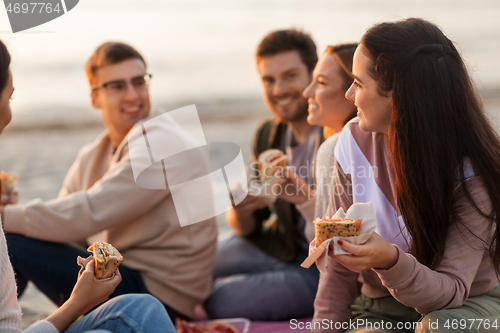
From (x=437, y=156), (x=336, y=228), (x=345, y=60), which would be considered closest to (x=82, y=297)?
(x=336, y=228)

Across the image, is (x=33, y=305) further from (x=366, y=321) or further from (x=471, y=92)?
(x=471, y=92)

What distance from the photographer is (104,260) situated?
1632 mm

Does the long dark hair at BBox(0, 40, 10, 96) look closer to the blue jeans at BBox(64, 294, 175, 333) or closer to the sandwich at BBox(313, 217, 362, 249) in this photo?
the blue jeans at BBox(64, 294, 175, 333)

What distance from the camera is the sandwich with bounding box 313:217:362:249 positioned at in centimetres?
151

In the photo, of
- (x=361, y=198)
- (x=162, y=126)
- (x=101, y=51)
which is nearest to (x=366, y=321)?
(x=361, y=198)

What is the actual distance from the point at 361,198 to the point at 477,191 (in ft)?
1.47

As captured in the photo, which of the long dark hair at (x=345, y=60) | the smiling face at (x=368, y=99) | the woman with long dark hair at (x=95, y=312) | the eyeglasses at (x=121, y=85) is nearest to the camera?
the woman with long dark hair at (x=95, y=312)

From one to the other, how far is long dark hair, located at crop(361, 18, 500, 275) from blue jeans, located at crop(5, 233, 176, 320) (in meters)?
1.70

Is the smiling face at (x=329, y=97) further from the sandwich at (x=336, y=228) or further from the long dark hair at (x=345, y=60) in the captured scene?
the sandwich at (x=336, y=228)

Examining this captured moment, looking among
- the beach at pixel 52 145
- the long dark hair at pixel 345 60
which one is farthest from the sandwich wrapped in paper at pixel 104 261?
the beach at pixel 52 145

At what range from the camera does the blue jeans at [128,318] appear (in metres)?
1.61

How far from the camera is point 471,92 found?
1754mm

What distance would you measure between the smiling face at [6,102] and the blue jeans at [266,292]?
197 centimetres

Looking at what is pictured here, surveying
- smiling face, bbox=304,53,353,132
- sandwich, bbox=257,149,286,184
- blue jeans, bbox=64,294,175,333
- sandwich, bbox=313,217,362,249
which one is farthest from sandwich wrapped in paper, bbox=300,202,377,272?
sandwich, bbox=257,149,286,184
